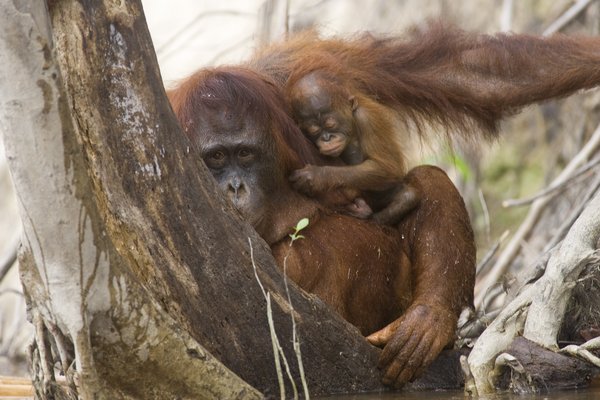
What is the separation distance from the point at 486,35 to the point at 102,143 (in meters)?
3.05

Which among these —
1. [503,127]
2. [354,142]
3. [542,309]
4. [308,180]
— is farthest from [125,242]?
[503,127]

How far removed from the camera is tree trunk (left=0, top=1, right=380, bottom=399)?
11.0 ft

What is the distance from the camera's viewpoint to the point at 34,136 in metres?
3.31

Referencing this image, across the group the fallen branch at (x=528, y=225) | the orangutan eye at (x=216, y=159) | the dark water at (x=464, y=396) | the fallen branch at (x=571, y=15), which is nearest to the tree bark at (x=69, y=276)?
the dark water at (x=464, y=396)

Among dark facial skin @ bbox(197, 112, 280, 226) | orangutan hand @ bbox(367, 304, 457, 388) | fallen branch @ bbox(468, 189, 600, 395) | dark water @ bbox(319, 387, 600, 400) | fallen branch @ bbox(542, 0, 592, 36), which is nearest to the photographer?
dark water @ bbox(319, 387, 600, 400)

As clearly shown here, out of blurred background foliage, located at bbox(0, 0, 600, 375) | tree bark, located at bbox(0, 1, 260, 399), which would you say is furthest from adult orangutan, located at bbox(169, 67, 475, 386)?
blurred background foliage, located at bbox(0, 0, 600, 375)

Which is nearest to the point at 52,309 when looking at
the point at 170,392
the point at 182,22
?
the point at 170,392

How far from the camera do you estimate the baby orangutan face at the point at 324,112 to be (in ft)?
18.7

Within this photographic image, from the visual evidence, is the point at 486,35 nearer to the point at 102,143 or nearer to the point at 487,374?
the point at 487,374

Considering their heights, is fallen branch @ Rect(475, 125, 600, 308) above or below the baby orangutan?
below

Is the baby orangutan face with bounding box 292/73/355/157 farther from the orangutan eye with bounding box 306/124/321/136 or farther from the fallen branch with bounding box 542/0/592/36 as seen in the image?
the fallen branch with bounding box 542/0/592/36

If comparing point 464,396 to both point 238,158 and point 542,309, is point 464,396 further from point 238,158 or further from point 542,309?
point 238,158

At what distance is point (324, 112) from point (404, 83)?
0.68 meters

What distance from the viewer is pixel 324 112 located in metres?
5.70
